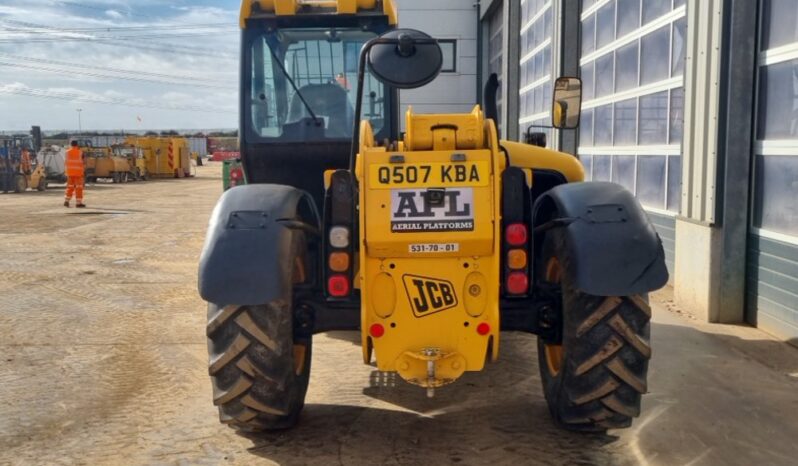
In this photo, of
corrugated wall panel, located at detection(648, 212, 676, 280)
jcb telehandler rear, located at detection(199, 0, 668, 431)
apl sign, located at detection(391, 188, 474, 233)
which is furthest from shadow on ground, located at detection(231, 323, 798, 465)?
corrugated wall panel, located at detection(648, 212, 676, 280)

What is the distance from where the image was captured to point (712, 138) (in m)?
6.94

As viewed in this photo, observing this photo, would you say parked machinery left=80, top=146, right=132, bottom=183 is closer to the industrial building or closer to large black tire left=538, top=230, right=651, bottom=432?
the industrial building

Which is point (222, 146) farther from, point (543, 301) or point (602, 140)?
point (543, 301)

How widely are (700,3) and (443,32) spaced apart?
Answer: 8.17m

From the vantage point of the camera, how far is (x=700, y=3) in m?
7.15

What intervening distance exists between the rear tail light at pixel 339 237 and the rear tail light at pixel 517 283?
87 centimetres

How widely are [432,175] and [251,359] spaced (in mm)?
1325

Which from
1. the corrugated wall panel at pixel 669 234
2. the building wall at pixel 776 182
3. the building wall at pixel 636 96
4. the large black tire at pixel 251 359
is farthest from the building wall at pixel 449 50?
the large black tire at pixel 251 359

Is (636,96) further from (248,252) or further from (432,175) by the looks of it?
(248,252)

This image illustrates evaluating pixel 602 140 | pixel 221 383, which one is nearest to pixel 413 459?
pixel 221 383

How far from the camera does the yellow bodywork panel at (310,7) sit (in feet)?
18.6

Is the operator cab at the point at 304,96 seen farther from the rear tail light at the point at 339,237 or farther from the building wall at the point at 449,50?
the building wall at the point at 449,50

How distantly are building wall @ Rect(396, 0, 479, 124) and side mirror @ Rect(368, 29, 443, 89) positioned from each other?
9.84m

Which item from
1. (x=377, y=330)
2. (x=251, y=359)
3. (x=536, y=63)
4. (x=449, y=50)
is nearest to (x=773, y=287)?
(x=377, y=330)
